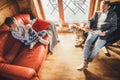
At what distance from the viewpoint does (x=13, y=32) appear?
Result: 191cm

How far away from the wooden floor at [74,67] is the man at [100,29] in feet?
0.50

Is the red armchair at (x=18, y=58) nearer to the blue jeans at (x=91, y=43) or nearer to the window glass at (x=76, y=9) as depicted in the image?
the blue jeans at (x=91, y=43)

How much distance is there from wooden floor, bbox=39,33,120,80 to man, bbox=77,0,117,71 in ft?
0.50

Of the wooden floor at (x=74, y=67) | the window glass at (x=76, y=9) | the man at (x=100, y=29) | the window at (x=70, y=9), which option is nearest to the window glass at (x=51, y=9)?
the window at (x=70, y=9)

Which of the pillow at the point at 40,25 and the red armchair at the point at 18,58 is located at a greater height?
the pillow at the point at 40,25

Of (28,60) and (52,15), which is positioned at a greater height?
(52,15)

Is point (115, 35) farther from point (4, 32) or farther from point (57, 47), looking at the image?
point (4, 32)

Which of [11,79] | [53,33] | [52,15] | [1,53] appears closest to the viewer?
[11,79]

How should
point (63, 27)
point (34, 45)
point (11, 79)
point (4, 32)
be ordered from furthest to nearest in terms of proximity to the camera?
point (63, 27) < point (34, 45) < point (4, 32) < point (11, 79)

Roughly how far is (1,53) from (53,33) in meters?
1.06

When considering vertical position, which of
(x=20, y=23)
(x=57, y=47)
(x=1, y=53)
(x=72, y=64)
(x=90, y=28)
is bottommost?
(x=72, y=64)

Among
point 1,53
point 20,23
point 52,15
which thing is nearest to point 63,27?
point 52,15

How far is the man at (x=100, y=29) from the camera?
5.79 ft

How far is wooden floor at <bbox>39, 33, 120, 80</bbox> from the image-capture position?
1.95m
